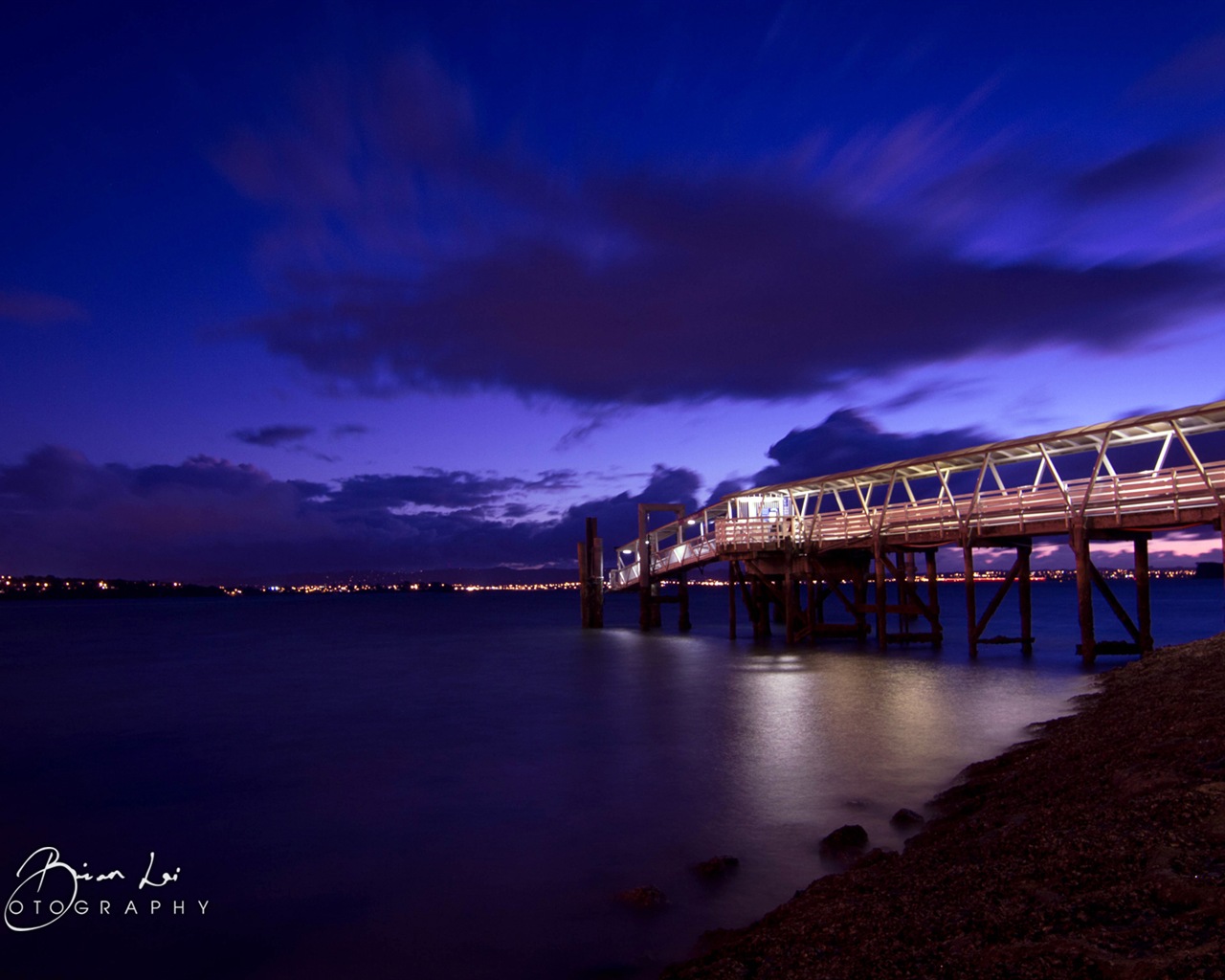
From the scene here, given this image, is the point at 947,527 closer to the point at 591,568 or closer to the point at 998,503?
the point at 998,503

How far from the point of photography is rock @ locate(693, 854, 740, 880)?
30.6 ft

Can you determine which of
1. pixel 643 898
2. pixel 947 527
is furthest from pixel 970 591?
pixel 643 898

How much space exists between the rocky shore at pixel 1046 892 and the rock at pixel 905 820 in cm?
25

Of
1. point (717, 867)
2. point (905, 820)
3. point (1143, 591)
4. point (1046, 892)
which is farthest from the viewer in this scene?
point (1143, 591)

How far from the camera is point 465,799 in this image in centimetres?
1342

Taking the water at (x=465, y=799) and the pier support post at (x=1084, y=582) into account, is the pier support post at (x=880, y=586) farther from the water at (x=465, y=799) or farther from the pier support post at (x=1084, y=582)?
the pier support post at (x=1084, y=582)

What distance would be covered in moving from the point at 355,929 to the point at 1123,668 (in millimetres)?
20022

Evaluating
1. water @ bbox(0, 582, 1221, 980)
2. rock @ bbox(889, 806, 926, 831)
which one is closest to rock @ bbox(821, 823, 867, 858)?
water @ bbox(0, 582, 1221, 980)

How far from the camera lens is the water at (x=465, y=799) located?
27.0 ft

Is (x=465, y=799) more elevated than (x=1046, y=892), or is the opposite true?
(x=1046, y=892)

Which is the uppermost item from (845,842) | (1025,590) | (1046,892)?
(1025,590)

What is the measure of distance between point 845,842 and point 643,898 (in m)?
2.77

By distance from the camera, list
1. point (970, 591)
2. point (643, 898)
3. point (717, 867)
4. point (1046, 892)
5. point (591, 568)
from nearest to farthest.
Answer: point (1046, 892) < point (643, 898) < point (717, 867) < point (970, 591) < point (591, 568)

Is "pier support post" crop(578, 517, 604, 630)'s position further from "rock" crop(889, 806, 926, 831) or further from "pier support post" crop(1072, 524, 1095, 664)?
"rock" crop(889, 806, 926, 831)
